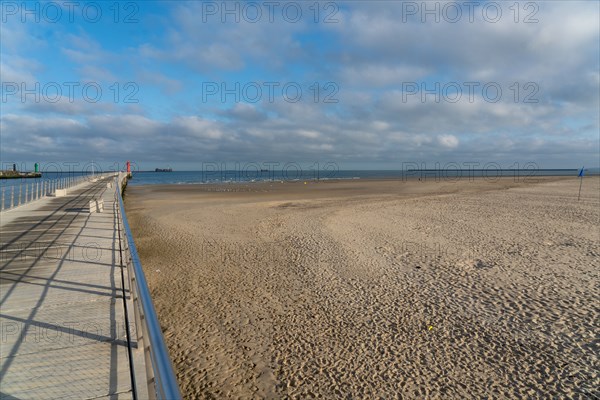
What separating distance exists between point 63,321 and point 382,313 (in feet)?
17.4

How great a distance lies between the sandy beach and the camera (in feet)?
15.2

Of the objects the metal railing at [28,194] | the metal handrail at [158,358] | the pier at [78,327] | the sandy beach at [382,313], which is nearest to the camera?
the metal handrail at [158,358]

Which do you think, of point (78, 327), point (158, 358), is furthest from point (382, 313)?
point (158, 358)

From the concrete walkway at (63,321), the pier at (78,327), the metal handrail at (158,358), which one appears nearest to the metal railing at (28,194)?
the concrete walkway at (63,321)

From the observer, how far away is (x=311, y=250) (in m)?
11.2

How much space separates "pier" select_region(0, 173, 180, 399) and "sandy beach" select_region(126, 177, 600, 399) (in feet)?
3.97

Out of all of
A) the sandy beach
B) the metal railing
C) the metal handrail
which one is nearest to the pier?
the metal handrail

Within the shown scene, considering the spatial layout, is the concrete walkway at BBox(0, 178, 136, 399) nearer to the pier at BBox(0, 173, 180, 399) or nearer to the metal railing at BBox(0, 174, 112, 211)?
the pier at BBox(0, 173, 180, 399)

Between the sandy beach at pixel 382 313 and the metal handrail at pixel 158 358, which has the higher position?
the metal handrail at pixel 158 358

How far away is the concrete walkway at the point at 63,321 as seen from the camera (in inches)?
130

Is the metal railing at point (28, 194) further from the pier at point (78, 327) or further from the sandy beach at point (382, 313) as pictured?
the pier at point (78, 327)

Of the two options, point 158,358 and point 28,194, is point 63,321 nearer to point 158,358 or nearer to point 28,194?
point 158,358

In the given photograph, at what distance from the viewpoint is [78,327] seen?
14.3 ft

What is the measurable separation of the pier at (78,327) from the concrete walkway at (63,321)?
0.03 ft
